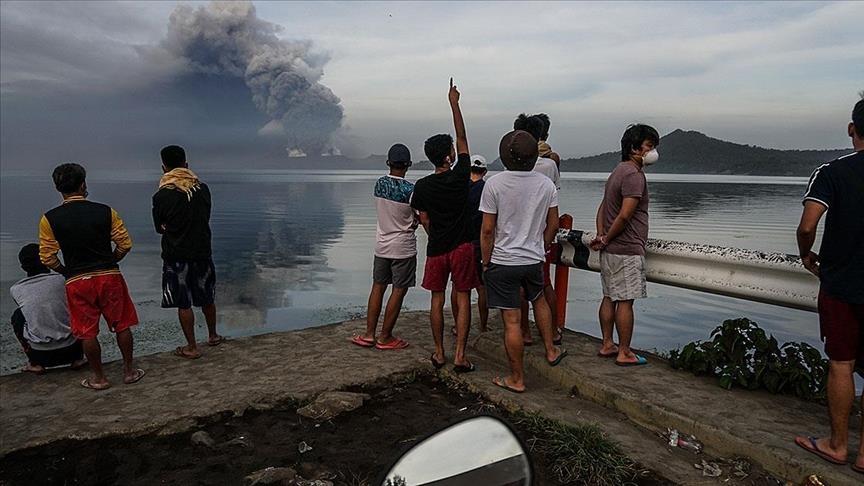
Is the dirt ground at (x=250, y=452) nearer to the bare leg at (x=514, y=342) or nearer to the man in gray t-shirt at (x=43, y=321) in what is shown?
the bare leg at (x=514, y=342)

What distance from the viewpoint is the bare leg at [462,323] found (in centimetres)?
486

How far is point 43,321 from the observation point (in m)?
5.00

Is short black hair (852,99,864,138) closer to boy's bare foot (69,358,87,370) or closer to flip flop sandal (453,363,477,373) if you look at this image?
flip flop sandal (453,363,477,373)

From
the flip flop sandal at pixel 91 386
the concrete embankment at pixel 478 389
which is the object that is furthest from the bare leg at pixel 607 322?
the flip flop sandal at pixel 91 386

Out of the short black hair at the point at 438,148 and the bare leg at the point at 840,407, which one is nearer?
the bare leg at the point at 840,407

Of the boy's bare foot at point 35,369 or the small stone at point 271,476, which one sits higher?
the small stone at point 271,476

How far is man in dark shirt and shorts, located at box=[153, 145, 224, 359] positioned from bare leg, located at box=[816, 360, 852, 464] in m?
4.96

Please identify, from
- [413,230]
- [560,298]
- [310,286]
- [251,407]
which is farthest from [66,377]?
[310,286]

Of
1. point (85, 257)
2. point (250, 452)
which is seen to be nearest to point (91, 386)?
point (85, 257)

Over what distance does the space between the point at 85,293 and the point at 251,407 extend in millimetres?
1701

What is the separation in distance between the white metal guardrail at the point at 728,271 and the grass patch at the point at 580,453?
1.96 metres

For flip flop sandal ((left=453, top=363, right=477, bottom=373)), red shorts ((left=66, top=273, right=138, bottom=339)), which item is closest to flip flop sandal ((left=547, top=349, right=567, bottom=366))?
flip flop sandal ((left=453, top=363, right=477, bottom=373))

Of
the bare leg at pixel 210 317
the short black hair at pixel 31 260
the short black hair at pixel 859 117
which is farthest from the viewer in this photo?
the bare leg at pixel 210 317

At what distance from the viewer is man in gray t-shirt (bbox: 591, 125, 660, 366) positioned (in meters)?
4.60
